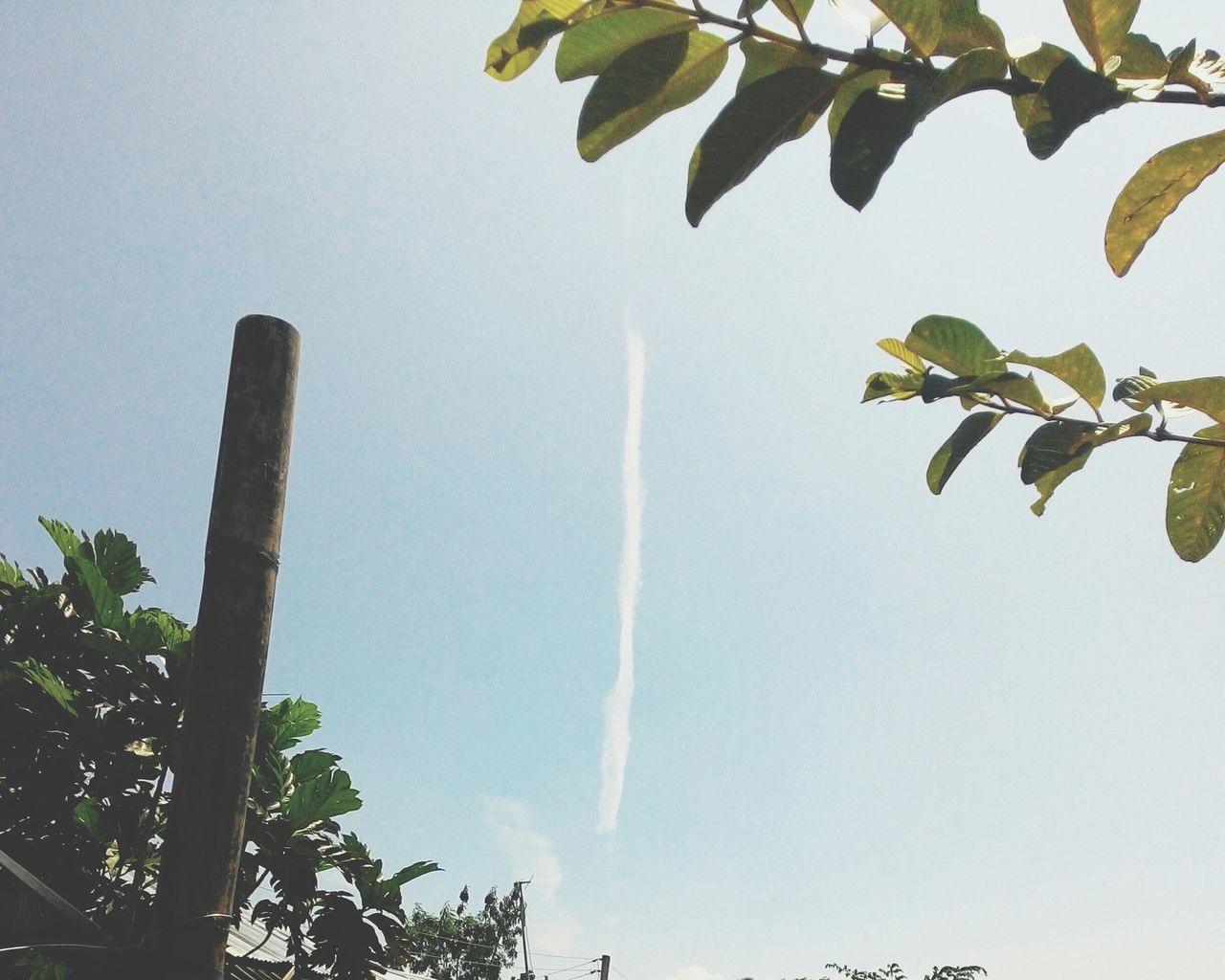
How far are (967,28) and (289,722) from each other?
2.42m

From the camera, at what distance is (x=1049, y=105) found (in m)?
0.52

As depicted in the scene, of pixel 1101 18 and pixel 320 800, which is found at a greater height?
pixel 1101 18

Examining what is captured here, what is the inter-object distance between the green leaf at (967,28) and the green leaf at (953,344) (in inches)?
12.8

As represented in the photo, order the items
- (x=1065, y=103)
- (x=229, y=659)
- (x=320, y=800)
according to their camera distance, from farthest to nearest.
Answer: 1. (x=320, y=800)
2. (x=229, y=659)
3. (x=1065, y=103)

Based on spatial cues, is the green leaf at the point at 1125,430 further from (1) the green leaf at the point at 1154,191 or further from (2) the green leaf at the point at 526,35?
(2) the green leaf at the point at 526,35

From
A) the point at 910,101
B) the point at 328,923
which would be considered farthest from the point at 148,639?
the point at 910,101

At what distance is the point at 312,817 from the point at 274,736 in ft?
0.91

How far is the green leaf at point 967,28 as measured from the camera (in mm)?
559

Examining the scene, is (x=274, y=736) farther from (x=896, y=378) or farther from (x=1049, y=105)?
(x=1049, y=105)

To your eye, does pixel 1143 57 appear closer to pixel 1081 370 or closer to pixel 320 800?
pixel 1081 370

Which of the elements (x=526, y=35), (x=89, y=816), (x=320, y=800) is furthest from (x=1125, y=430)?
(x=89, y=816)

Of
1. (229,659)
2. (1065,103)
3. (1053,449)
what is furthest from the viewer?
(229,659)

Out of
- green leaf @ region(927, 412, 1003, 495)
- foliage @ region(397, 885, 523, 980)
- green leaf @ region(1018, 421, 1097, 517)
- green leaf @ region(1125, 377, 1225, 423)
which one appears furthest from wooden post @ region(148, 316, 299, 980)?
foliage @ region(397, 885, 523, 980)

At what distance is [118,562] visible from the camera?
→ 273cm
